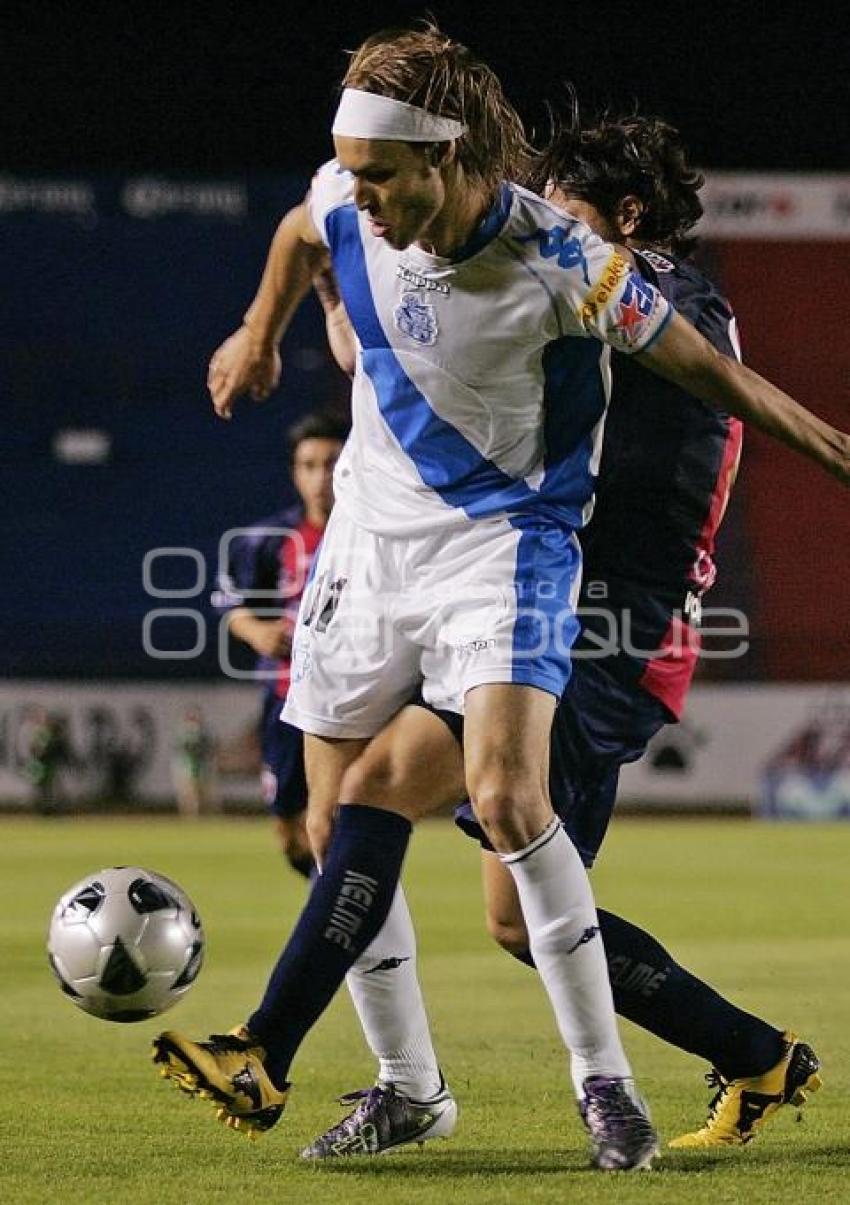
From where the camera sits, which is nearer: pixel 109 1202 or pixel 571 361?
pixel 109 1202

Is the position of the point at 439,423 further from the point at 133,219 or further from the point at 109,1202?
the point at 133,219

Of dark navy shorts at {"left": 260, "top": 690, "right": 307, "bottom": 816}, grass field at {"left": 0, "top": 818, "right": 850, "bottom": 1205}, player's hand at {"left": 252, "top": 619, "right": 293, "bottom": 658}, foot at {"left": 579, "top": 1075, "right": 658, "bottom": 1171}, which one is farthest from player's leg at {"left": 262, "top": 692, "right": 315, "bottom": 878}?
foot at {"left": 579, "top": 1075, "right": 658, "bottom": 1171}

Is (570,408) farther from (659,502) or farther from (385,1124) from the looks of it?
(385,1124)

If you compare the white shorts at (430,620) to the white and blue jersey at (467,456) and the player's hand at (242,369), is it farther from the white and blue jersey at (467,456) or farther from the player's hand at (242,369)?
the player's hand at (242,369)

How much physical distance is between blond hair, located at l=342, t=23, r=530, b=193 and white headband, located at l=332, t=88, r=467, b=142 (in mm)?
15

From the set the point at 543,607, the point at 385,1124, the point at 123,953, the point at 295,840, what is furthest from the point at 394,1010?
the point at 295,840

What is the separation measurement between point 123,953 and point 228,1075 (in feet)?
2.34

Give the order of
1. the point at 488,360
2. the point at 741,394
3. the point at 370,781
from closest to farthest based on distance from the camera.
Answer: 1. the point at 741,394
2. the point at 488,360
3. the point at 370,781

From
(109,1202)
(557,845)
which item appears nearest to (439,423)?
(557,845)

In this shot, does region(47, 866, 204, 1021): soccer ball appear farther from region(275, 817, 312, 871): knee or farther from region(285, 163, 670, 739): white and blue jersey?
region(275, 817, 312, 871): knee

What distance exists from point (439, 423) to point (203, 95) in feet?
67.7

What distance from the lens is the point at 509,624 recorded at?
390cm

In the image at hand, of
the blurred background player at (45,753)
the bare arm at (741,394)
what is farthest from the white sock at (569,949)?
the blurred background player at (45,753)

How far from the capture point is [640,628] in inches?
173
